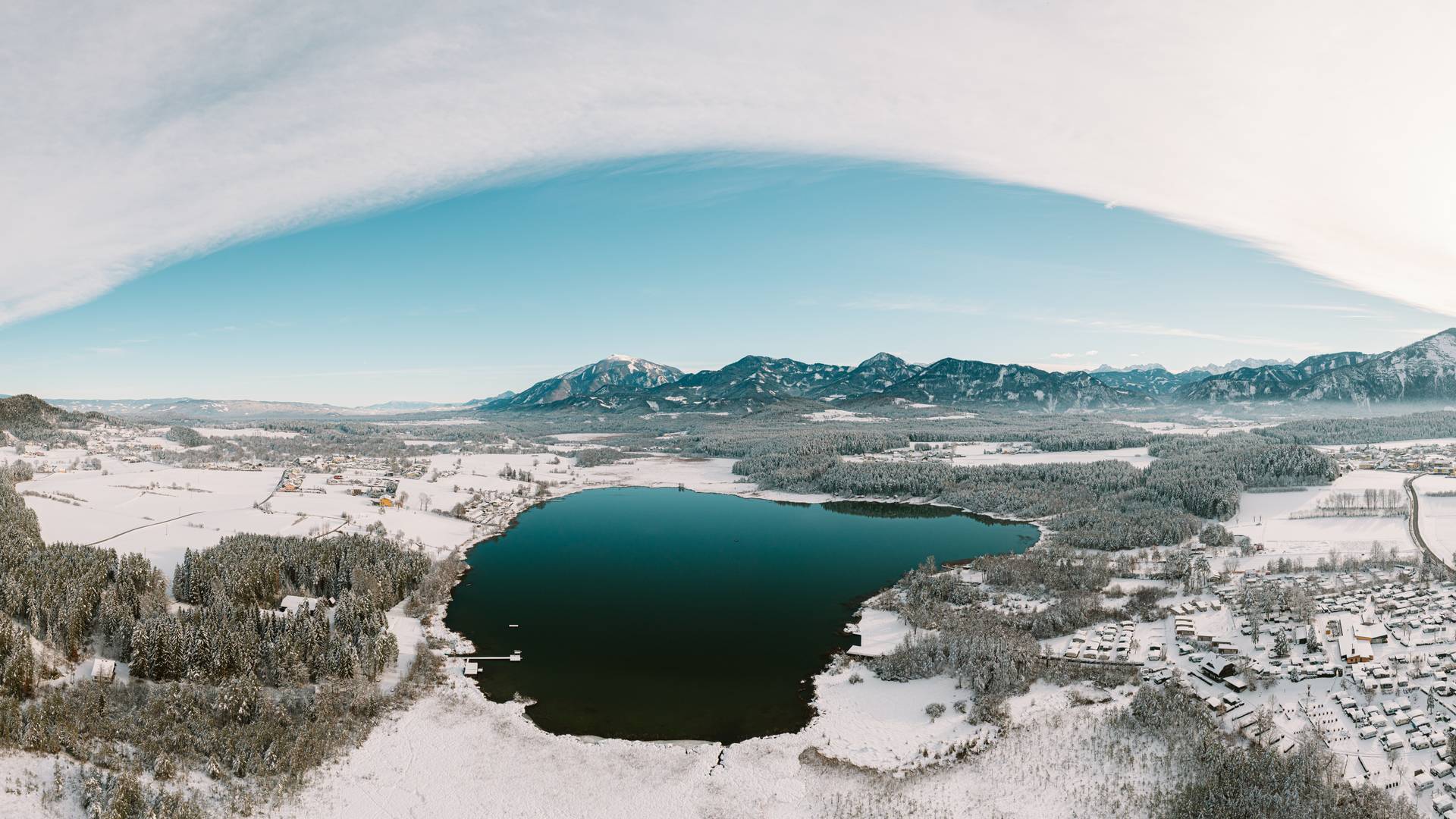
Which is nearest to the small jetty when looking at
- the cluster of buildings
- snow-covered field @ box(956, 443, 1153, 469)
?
snow-covered field @ box(956, 443, 1153, 469)

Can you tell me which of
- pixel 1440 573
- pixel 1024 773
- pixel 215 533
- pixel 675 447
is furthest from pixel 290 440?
pixel 1440 573

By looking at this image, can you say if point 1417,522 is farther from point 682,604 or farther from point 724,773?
point 724,773

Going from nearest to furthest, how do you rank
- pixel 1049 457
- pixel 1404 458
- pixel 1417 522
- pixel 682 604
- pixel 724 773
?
pixel 724 773, pixel 682 604, pixel 1417 522, pixel 1404 458, pixel 1049 457

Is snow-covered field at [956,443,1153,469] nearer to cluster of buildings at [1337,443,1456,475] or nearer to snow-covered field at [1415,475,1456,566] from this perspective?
cluster of buildings at [1337,443,1456,475]

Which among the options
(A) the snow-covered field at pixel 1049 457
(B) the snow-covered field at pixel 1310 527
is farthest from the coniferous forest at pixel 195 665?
(A) the snow-covered field at pixel 1049 457

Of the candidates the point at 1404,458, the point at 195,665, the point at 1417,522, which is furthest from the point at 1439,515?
the point at 195,665

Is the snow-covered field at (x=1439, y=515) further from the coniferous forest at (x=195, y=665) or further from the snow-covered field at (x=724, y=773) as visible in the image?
the coniferous forest at (x=195, y=665)
